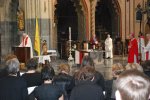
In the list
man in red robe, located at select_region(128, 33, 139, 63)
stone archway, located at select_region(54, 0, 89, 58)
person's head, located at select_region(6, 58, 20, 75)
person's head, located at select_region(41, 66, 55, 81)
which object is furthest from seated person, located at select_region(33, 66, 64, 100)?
stone archway, located at select_region(54, 0, 89, 58)

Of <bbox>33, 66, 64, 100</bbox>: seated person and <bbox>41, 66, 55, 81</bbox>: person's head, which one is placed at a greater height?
<bbox>41, 66, 55, 81</bbox>: person's head

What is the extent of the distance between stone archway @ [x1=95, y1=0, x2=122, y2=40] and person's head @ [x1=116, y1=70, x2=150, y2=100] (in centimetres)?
2226

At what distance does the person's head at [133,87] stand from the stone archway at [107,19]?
2226cm

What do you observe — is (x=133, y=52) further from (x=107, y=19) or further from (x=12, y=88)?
(x=12, y=88)

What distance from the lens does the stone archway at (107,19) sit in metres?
24.3

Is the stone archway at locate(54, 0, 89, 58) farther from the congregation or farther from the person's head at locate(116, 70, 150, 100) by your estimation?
the person's head at locate(116, 70, 150, 100)

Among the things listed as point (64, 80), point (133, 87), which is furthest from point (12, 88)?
point (133, 87)

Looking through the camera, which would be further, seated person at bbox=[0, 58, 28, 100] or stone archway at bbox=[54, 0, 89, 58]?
stone archway at bbox=[54, 0, 89, 58]

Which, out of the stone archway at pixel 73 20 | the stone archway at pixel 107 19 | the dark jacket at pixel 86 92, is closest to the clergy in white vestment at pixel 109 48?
the stone archway at pixel 73 20

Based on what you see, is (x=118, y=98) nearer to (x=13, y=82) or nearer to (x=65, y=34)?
(x=13, y=82)

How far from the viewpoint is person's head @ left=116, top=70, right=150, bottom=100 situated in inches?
79.8

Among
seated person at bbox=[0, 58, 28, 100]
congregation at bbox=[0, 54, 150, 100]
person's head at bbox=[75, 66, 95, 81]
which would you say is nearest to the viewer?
congregation at bbox=[0, 54, 150, 100]

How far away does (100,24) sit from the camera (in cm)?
2483

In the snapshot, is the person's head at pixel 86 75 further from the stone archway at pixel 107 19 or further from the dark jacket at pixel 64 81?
the stone archway at pixel 107 19
